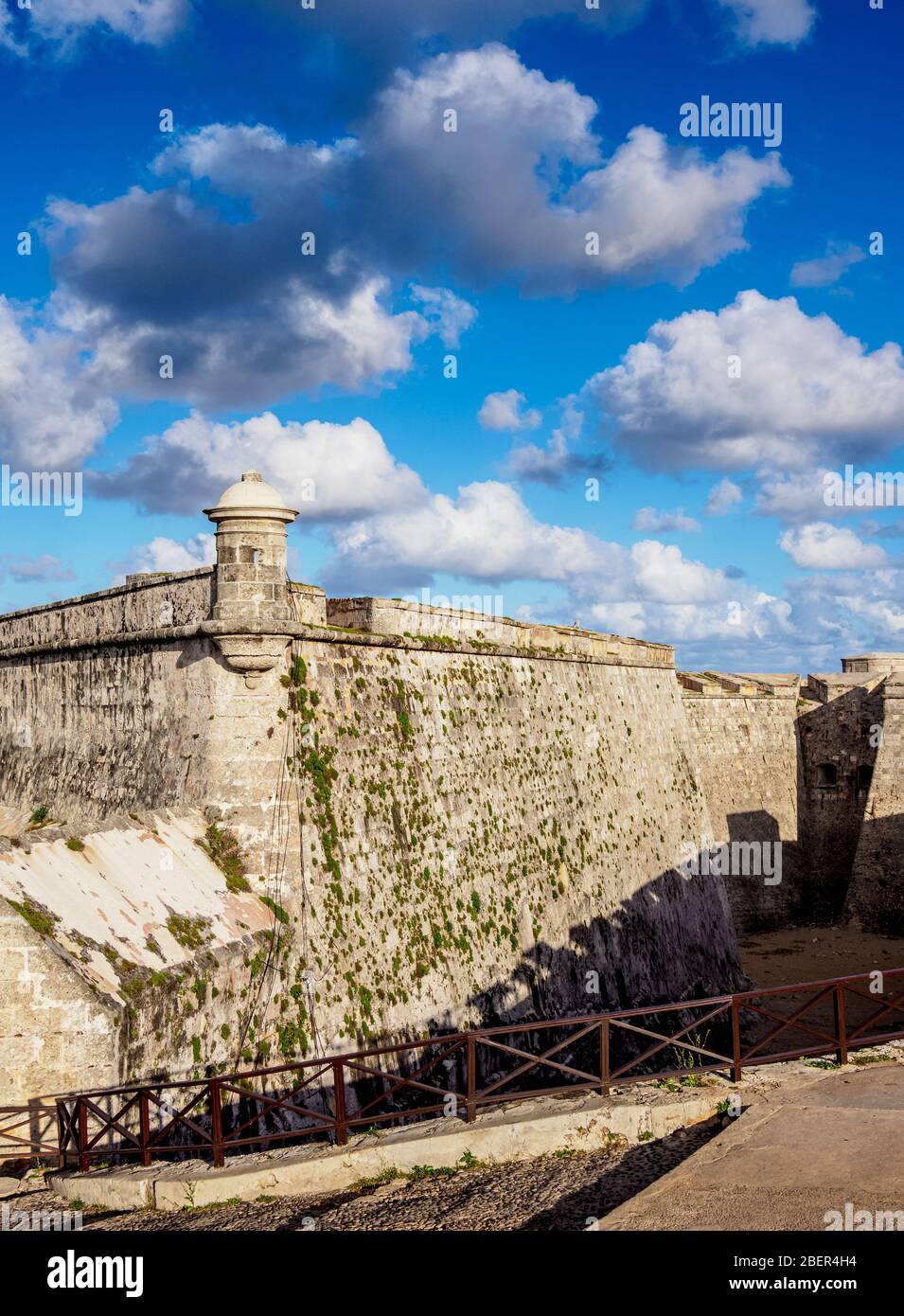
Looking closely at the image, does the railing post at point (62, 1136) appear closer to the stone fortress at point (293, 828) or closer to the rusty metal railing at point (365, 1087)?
the rusty metal railing at point (365, 1087)

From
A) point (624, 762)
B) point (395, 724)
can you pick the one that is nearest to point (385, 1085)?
point (395, 724)

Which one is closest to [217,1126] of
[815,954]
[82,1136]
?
[82,1136]

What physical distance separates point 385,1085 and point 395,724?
536 cm

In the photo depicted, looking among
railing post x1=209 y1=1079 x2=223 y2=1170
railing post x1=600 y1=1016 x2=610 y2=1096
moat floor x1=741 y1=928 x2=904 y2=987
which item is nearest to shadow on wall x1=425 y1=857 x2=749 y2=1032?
moat floor x1=741 y1=928 x2=904 y2=987

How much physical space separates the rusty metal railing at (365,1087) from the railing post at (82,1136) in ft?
0.03

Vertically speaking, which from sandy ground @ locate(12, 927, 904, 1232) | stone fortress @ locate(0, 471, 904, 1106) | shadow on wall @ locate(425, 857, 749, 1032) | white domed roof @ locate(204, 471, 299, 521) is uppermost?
white domed roof @ locate(204, 471, 299, 521)

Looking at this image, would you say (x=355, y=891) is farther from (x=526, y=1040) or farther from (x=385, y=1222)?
(x=385, y=1222)

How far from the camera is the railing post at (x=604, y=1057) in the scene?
938 centimetres

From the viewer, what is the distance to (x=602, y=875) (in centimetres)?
2239

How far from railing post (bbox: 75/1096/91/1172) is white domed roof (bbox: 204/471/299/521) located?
23.9 ft

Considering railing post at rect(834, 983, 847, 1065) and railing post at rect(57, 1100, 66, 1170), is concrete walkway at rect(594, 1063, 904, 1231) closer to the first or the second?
railing post at rect(834, 983, 847, 1065)

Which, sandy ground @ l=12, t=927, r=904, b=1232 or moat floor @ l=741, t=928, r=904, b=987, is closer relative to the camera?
sandy ground @ l=12, t=927, r=904, b=1232

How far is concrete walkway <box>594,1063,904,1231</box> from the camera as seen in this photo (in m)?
6.80

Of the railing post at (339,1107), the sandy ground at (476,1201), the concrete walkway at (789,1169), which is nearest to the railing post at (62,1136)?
the sandy ground at (476,1201)
